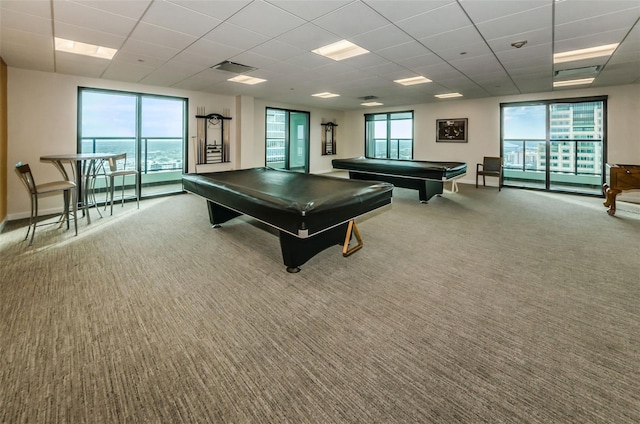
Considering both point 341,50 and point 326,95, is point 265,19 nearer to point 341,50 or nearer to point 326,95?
point 341,50

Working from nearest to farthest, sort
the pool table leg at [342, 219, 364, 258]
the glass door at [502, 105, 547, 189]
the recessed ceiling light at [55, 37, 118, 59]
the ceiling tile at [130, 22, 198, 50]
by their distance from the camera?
the pool table leg at [342, 219, 364, 258] → the ceiling tile at [130, 22, 198, 50] → the recessed ceiling light at [55, 37, 118, 59] → the glass door at [502, 105, 547, 189]

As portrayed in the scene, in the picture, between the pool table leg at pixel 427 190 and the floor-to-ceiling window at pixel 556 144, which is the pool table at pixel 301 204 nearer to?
the pool table leg at pixel 427 190

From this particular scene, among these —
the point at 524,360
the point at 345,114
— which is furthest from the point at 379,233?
the point at 345,114

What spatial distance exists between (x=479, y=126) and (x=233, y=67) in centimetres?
714

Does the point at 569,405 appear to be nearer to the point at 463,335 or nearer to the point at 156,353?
the point at 463,335

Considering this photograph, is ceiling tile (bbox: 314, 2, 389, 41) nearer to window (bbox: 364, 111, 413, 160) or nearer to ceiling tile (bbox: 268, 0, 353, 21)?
ceiling tile (bbox: 268, 0, 353, 21)

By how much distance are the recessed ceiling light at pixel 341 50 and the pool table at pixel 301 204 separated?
182cm

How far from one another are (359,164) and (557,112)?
17.1 feet

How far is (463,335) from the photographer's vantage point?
198 cm

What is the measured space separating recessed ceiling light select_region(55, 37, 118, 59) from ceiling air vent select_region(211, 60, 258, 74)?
144cm

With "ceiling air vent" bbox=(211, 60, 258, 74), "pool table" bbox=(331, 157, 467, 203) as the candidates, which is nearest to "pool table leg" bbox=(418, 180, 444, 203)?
"pool table" bbox=(331, 157, 467, 203)

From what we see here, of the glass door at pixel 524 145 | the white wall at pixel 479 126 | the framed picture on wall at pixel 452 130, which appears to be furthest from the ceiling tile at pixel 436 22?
the framed picture on wall at pixel 452 130

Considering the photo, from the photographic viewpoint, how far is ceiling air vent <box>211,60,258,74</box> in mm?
4980

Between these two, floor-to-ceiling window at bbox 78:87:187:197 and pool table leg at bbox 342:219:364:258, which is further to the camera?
floor-to-ceiling window at bbox 78:87:187:197
